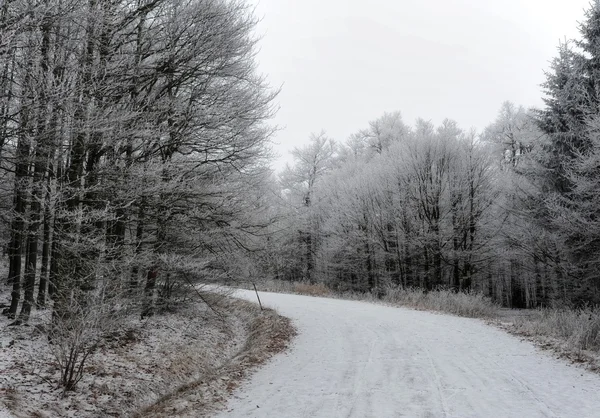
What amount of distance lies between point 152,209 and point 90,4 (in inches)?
168

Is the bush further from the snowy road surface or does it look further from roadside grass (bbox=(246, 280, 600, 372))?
the snowy road surface

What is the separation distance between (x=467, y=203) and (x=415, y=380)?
18.9m

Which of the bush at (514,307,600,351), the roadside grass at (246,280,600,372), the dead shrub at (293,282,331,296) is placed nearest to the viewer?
the roadside grass at (246,280,600,372)

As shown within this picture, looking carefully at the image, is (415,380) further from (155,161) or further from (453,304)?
(453,304)

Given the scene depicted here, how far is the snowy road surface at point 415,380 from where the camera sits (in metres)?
5.14

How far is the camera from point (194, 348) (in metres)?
8.87

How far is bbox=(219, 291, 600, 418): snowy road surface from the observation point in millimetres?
5141

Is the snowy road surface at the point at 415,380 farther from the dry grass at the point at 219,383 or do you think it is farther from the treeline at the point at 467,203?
the treeline at the point at 467,203

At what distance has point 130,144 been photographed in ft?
29.0

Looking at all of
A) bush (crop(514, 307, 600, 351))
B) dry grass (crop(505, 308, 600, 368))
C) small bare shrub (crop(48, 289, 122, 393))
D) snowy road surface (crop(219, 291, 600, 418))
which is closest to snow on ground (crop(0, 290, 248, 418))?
small bare shrub (crop(48, 289, 122, 393))

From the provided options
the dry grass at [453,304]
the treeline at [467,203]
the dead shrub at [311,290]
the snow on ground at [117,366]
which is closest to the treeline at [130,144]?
the snow on ground at [117,366]

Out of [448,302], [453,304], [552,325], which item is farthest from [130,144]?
[448,302]

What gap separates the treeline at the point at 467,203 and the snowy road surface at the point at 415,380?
4925mm

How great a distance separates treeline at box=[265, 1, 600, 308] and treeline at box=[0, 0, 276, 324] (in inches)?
114
